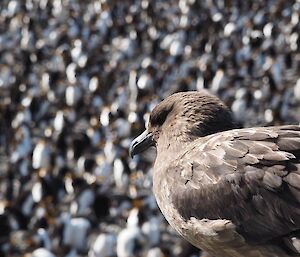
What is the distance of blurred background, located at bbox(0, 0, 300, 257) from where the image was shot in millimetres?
7434

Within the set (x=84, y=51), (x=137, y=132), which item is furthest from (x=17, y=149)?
(x=84, y=51)

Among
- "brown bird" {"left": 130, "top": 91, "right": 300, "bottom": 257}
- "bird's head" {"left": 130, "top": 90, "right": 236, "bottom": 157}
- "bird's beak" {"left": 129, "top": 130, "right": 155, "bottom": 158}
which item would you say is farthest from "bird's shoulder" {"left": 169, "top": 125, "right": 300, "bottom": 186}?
"bird's beak" {"left": 129, "top": 130, "right": 155, "bottom": 158}

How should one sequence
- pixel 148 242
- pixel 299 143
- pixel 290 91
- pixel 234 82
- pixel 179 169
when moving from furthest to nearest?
pixel 234 82 < pixel 290 91 < pixel 148 242 < pixel 179 169 < pixel 299 143

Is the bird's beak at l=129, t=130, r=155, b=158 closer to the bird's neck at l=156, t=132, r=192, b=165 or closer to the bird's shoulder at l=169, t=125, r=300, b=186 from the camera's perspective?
the bird's neck at l=156, t=132, r=192, b=165

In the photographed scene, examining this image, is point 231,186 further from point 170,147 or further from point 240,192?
point 170,147

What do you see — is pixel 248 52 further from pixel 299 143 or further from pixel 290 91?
pixel 299 143

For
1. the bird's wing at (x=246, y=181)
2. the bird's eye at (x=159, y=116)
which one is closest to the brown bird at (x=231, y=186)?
the bird's wing at (x=246, y=181)

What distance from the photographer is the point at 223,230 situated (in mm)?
2422

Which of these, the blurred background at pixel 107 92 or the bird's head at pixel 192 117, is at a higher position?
the bird's head at pixel 192 117

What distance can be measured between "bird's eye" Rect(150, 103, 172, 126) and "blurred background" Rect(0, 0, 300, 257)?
3.61 meters

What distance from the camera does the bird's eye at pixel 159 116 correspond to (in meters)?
2.91

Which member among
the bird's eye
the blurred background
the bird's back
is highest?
the bird's eye

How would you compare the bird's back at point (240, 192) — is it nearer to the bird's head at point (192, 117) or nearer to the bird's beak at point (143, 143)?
the bird's head at point (192, 117)

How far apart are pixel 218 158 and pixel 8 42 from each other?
1603 cm
